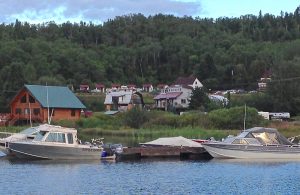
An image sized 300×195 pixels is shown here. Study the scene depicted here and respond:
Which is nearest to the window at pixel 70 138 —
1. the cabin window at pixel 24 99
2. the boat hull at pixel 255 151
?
the boat hull at pixel 255 151

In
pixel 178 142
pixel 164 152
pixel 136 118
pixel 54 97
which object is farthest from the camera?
pixel 54 97

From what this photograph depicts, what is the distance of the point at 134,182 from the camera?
1374 inches

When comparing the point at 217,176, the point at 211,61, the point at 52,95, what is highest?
the point at 211,61

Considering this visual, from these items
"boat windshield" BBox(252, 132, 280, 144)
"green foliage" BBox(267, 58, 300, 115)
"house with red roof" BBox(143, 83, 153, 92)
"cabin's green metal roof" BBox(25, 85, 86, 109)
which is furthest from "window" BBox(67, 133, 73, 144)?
"house with red roof" BBox(143, 83, 153, 92)

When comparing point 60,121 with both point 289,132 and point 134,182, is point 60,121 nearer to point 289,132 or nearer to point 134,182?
point 289,132

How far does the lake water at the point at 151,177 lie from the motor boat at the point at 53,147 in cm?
120

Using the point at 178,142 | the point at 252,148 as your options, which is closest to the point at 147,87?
the point at 178,142

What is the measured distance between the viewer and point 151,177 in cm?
3734

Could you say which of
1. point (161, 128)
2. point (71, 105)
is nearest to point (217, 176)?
point (161, 128)

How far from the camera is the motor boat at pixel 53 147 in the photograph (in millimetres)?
47125

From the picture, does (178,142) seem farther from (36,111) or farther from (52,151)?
(36,111)

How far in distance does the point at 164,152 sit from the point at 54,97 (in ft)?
136

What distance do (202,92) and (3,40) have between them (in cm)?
8297

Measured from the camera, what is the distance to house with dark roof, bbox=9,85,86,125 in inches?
3455
